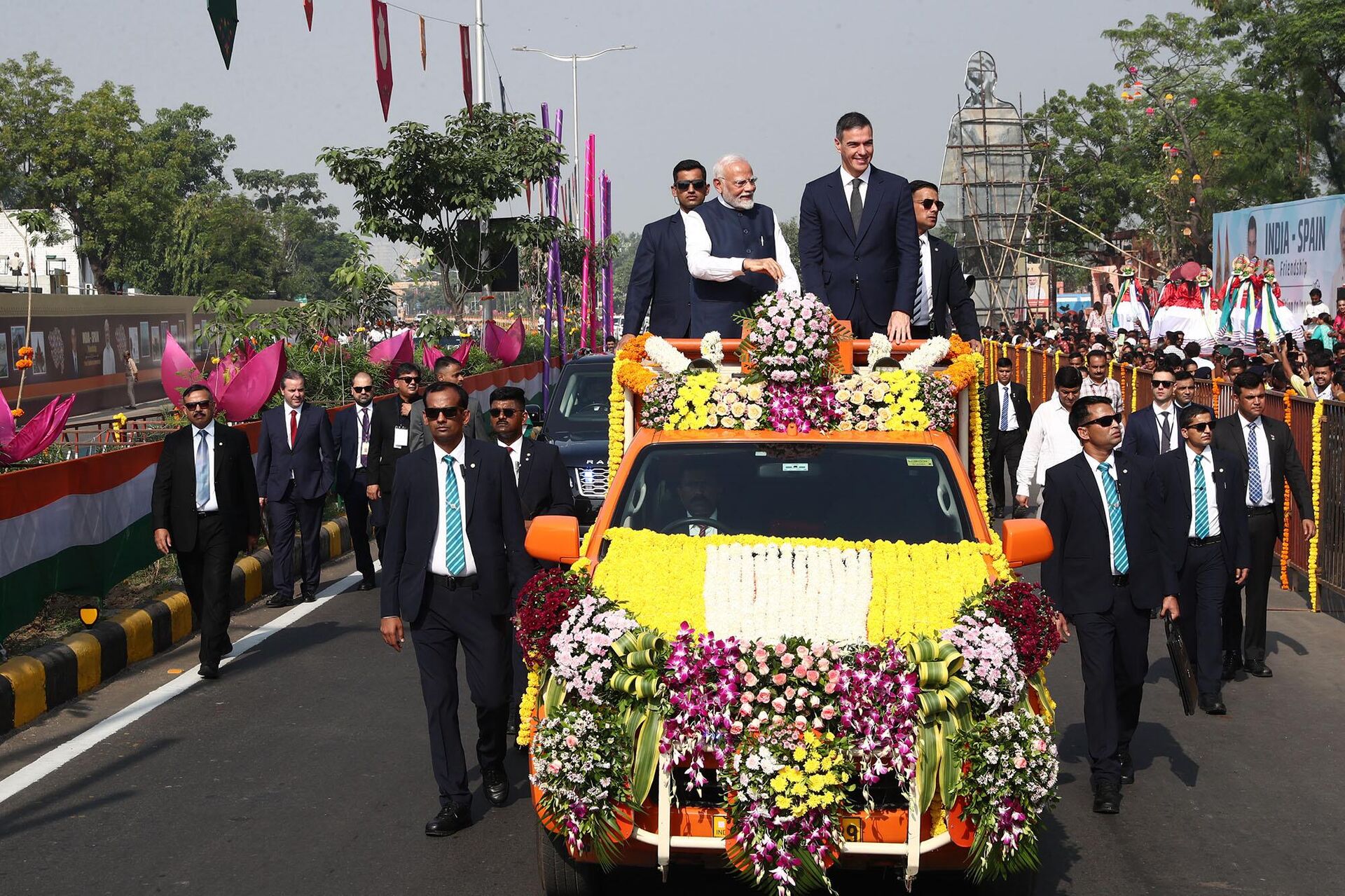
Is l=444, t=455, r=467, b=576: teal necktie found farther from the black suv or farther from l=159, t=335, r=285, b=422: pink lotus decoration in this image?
l=159, t=335, r=285, b=422: pink lotus decoration

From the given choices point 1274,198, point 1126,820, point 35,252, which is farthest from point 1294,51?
point 35,252

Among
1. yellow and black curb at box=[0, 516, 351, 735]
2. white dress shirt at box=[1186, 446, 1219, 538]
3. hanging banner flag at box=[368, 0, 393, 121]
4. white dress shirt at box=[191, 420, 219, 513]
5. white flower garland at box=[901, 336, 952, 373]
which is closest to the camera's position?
white flower garland at box=[901, 336, 952, 373]

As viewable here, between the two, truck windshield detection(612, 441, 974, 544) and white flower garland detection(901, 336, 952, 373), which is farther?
white flower garland detection(901, 336, 952, 373)

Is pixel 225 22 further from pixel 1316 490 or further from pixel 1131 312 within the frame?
pixel 1131 312

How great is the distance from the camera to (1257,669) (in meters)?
10.6

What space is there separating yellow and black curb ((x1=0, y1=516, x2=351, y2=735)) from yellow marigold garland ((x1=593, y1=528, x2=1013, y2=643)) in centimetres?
452

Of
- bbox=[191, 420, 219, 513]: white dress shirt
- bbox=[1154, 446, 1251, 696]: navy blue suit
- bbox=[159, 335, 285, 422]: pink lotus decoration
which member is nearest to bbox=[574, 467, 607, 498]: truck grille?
bbox=[159, 335, 285, 422]: pink lotus decoration

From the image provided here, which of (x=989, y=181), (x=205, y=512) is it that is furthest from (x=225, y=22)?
(x=989, y=181)

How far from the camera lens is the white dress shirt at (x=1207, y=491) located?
9.24m

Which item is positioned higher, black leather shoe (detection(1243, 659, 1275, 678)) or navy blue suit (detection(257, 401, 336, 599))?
navy blue suit (detection(257, 401, 336, 599))

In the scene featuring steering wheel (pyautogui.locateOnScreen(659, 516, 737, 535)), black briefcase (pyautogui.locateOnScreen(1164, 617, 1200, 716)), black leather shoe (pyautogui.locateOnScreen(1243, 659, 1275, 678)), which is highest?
steering wheel (pyautogui.locateOnScreen(659, 516, 737, 535))

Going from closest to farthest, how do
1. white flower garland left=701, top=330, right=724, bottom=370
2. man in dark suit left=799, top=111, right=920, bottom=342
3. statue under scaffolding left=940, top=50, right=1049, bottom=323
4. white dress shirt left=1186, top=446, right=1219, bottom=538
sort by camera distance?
white flower garland left=701, top=330, right=724, bottom=370, man in dark suit left=799, top=111, right=920, bottom=342, white dress shirt left=1186, top=446, right=1219, bottom=538, statue under scaffolding left=940, top=50, right=1049, bottom=323

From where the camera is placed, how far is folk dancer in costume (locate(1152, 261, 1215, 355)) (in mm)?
26406

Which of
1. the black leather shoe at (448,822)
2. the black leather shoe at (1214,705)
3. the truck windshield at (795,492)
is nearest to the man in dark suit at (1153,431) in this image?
the black leather shoe at (1214,705)
